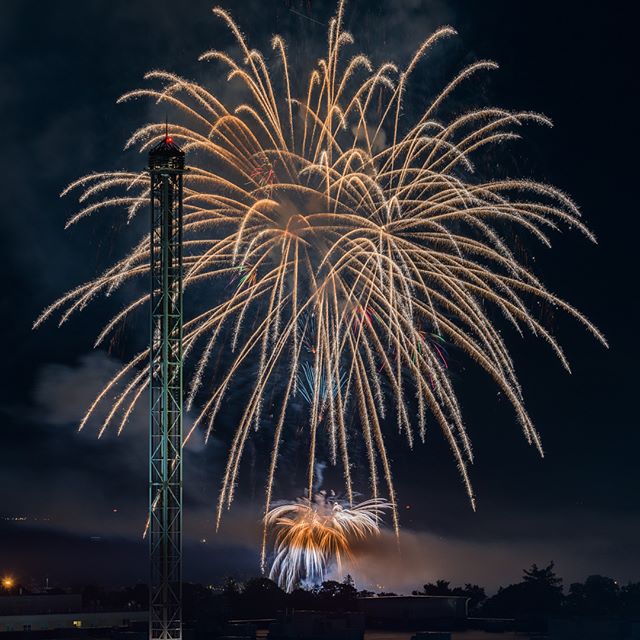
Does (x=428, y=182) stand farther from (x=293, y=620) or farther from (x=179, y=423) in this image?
(x=293, y=620)

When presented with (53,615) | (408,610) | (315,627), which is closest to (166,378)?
A: (315,627)

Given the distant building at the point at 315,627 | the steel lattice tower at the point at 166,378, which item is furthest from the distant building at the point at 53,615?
the steel lattice tower at the point at 166,378

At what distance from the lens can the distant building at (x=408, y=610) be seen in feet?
304

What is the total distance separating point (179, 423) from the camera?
42.8 metres

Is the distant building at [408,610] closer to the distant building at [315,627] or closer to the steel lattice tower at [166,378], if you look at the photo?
the distant building at [315,627]

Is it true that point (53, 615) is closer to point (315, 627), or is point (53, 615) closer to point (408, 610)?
point (315, 627)

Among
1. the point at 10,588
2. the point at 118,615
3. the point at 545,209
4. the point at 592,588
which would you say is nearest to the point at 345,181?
the point at 545,209

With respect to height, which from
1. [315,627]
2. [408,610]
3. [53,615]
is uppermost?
[53,615]

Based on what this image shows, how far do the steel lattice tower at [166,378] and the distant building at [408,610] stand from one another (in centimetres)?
5136

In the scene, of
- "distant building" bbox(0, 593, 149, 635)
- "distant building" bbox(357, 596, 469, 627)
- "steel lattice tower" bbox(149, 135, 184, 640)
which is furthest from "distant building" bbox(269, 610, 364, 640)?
"steel lattice tower" bbox(149, 135, 184, 640)

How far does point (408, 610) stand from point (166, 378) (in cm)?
5585

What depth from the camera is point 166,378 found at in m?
42.8

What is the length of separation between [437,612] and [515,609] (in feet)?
44.1

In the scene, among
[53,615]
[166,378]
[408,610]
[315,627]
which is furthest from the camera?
[408,610]
